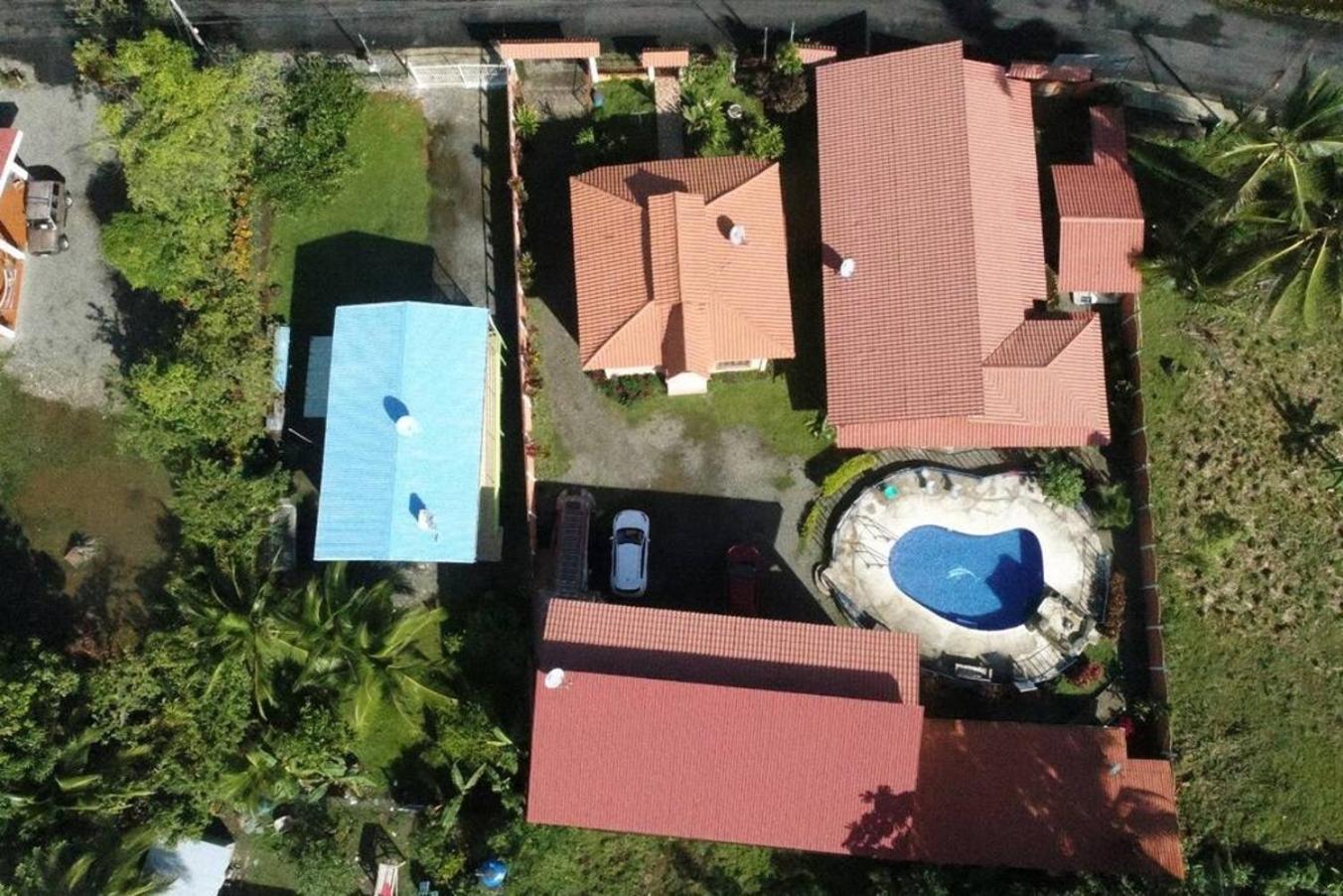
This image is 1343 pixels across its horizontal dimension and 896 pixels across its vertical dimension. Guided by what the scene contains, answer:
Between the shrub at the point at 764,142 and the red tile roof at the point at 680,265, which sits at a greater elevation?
the shrub at the point at 764,142

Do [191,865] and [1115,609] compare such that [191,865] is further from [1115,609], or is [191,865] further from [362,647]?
[1115,609]

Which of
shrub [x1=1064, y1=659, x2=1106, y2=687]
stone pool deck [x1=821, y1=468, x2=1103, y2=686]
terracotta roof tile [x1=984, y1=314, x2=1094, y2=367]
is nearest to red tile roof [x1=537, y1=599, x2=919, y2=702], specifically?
stone pool deck [x1=821, y1=468, x2=1103, y2=686]

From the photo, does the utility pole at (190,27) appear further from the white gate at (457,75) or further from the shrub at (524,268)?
the shrub at (524,268)

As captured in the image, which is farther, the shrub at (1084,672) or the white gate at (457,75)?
the white gate at (457,75)

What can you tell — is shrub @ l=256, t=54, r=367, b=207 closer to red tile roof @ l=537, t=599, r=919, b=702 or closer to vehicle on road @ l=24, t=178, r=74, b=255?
vehicle on road @ l=24, t=178, r=74, b=255

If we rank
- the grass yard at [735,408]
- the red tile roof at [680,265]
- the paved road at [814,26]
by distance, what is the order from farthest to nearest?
the paved road at [814,26]
the grass yard at [735,408]
the red tile roof at [680,265]

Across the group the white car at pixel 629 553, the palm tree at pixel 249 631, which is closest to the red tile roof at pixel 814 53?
the white car at pixel 629 553
